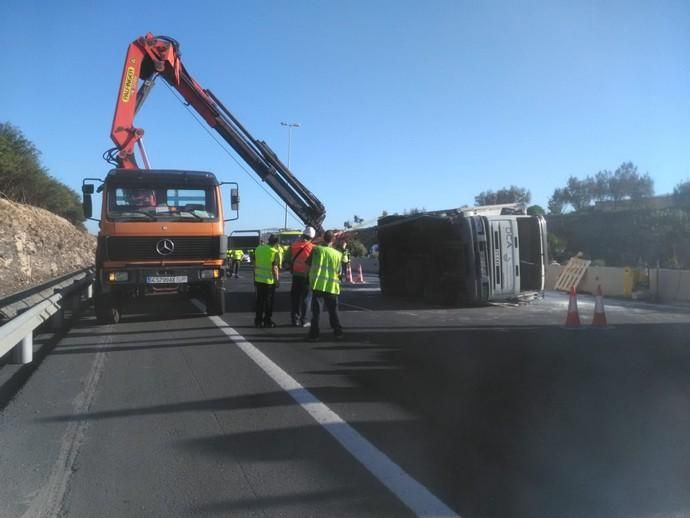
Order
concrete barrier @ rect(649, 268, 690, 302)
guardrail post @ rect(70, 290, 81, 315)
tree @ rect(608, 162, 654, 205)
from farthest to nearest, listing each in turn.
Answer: tree @ rect(608, 162, 654, 205) < concrete barrier @ rect(649, 268, 690, 302) < guardrail post @ rect(70, 290, 81, 315)

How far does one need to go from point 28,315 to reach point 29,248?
21.3 metres

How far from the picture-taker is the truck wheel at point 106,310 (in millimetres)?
12008

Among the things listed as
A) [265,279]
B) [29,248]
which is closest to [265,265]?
[265,279]

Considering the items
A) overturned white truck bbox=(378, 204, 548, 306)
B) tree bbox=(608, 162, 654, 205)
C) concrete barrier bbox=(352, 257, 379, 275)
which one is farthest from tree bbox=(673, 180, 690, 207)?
overturned white truck bbox=(378, 204, 548, 306)

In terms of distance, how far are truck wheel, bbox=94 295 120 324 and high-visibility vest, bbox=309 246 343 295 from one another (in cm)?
449

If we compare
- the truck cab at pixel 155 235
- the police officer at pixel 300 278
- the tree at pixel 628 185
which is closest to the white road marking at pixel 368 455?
the police officer at pixel 300 278

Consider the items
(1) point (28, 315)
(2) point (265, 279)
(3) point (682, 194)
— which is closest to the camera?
(1) point (28, 315)

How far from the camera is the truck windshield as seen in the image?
39.4 feet

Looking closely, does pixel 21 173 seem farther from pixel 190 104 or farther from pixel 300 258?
pixel 300 258

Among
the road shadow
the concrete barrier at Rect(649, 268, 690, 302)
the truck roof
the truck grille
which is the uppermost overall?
the truck roof

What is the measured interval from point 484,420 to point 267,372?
2905 mm

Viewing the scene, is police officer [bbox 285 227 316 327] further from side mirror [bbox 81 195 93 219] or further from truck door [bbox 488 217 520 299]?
truck door [bbox 488 217 520 299]

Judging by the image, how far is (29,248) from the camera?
27188 millimetres

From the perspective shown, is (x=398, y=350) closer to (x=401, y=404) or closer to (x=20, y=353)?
(x=401, y=404)
